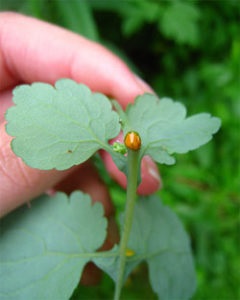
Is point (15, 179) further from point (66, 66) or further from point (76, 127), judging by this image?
point (66, 66)

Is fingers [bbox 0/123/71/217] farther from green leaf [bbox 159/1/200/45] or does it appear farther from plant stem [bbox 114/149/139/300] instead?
green leaf [bbox 159/1/200/45]

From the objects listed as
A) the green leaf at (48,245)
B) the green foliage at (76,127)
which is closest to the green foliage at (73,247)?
the green leaf at (48,245)

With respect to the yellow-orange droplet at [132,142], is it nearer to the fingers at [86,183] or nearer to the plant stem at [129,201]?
the plant stem at [129,201]

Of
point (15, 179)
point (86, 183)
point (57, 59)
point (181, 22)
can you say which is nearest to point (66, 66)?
point (57, 59)

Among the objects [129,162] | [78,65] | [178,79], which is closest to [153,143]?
[129,162]

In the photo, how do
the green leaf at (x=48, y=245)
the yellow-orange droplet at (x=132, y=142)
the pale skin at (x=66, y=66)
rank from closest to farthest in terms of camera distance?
the yellow-orange droplet at (x=132, y=142) < the green leaf at (x=48, y=245) < the pale skin at (x=66, y=66)

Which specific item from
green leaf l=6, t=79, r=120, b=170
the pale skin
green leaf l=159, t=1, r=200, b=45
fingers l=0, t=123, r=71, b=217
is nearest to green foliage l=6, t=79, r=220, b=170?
green leaf l=6, t=79, r=120, b=170
